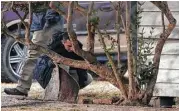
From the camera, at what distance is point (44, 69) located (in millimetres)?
6621

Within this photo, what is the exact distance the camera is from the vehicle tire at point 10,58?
9594 millimetres

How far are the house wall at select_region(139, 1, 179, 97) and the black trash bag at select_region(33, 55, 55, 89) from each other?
1073 mm

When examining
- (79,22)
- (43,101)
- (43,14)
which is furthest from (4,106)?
(79,22)

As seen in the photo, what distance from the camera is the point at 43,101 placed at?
6.07m

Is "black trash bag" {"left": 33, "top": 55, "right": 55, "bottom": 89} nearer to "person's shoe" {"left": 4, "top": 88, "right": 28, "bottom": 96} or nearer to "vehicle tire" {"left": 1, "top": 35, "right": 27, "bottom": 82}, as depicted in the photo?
"person's shoe" {"left": 4, "top": 88, "right": 28, "bottom": 96}

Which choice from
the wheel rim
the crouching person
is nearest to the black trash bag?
the crouching person

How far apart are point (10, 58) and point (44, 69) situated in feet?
A: 10.4

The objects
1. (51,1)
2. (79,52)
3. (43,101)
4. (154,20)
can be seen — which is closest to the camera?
(51,1)

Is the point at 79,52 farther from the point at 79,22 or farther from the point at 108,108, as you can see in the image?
the point at 79,22

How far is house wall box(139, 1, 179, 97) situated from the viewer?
21.4 ft

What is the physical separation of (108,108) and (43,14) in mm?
1658

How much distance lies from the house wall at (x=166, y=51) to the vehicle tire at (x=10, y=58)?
11.3 ft

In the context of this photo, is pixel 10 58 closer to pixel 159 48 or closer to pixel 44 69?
pixel 44 69

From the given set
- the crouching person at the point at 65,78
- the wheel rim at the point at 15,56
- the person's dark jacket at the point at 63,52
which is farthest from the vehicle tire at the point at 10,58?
the crouching person at the point at 65,78
